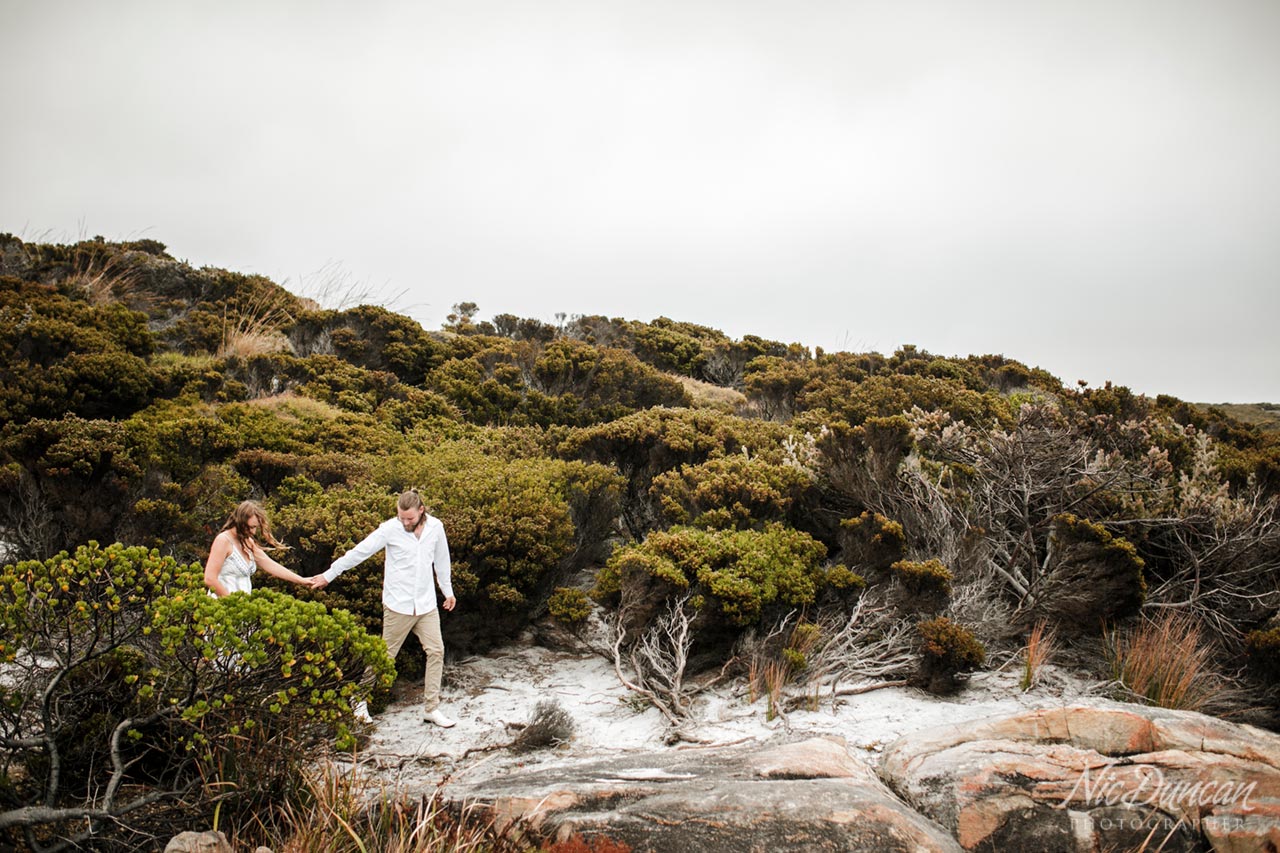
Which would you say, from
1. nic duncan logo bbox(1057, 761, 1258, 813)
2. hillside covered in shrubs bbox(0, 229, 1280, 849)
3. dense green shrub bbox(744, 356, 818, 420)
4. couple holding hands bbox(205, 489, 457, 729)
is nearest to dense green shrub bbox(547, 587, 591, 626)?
hillside covered in shrubs bbox(0, 229, 1280, 849)

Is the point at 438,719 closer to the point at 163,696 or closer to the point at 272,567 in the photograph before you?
the point at 272,567

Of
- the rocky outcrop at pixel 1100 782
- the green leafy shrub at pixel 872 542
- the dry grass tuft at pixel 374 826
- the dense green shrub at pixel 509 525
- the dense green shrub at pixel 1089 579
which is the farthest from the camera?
the dense green shrub at pixel 509 525

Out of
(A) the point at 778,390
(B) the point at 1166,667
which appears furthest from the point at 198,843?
(A) the point at 778,390

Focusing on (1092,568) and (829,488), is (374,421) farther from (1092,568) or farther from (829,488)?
(1092,568)

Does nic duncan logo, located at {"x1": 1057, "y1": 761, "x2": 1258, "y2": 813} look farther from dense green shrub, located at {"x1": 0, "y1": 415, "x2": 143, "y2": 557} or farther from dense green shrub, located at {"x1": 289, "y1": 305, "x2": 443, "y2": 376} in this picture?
dense green shrub, located at {"x1": 289, "y1": 305, "x2": 443, "y2": 376}

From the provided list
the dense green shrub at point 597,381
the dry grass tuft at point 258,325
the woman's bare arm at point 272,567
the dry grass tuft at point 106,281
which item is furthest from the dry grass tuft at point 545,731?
the dry grass tuft at point 106,281

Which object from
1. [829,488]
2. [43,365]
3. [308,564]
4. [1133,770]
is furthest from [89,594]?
[43,365]

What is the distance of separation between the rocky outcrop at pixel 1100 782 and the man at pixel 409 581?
3513mm

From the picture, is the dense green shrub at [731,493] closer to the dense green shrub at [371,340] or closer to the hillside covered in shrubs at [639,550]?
the hillside covered in shrubs at [639,550]

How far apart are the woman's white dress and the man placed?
645 millimetres

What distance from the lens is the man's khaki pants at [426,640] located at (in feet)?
17.7

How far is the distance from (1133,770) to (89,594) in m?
5.50

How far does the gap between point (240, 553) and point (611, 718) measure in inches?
124

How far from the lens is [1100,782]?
3.55 metres
